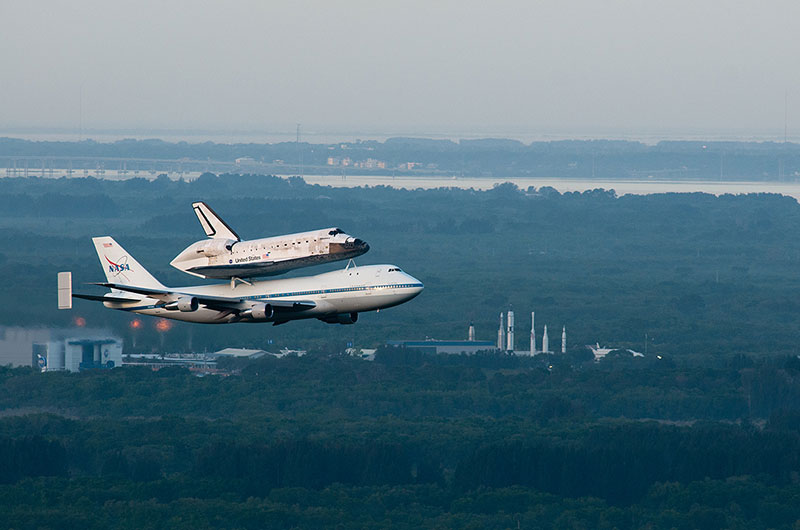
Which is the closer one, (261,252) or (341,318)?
(261,252)

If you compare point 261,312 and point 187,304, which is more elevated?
point 187,304

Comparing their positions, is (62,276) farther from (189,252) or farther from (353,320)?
(353,320)

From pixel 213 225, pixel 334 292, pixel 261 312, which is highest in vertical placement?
pixel 213 225

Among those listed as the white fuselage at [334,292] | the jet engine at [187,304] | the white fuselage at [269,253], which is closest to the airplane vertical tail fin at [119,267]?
the white fuselage at [334,292]

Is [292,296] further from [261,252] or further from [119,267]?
[119,267]

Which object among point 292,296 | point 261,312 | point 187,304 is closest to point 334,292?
point 292,296

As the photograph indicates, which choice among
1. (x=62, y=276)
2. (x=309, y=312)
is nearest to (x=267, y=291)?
(x=309, y=312)

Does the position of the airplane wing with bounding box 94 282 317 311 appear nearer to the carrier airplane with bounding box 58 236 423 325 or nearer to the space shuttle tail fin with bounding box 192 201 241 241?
the carrier airplane with bounding box 58 236 423 325
